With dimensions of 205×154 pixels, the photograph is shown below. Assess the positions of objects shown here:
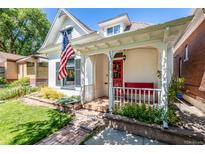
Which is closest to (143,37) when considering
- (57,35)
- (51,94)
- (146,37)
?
(146,37)

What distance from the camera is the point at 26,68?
61.7 feet

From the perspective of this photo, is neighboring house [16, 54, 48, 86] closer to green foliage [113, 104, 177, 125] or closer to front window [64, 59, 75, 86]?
front window [64, 59, 75, 86]

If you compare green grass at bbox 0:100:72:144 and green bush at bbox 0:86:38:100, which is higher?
green bush at bbox 0:86:38:100

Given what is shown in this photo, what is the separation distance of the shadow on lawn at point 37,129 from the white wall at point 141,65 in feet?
12.9

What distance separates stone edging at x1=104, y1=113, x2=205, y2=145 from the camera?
3.62 metres

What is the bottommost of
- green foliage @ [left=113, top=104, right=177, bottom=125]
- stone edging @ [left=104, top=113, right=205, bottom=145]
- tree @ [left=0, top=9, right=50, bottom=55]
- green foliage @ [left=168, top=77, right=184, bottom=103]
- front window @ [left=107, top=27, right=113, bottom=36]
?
stone edging @ [left=104, top=113, right=205, bottom=145]

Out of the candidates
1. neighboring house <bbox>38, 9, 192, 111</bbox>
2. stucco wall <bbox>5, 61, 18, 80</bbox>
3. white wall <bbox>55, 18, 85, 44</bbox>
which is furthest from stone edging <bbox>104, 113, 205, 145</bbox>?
stucco wall <bbox>5, 61, 18, 80</bbox>

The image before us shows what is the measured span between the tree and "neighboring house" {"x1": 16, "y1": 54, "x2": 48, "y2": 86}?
11847mm

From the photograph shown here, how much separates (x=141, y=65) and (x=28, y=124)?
5850mm

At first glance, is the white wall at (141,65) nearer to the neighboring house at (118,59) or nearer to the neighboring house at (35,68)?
the neighboring house at (118,59)

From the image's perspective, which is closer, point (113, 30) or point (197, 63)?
point (197, 63)

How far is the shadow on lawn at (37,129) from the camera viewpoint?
418cm

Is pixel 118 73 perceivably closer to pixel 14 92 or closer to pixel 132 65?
pixel 132 65

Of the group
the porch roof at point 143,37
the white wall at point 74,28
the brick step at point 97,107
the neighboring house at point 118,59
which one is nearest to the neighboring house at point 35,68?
the neighboring house at point 118,59
